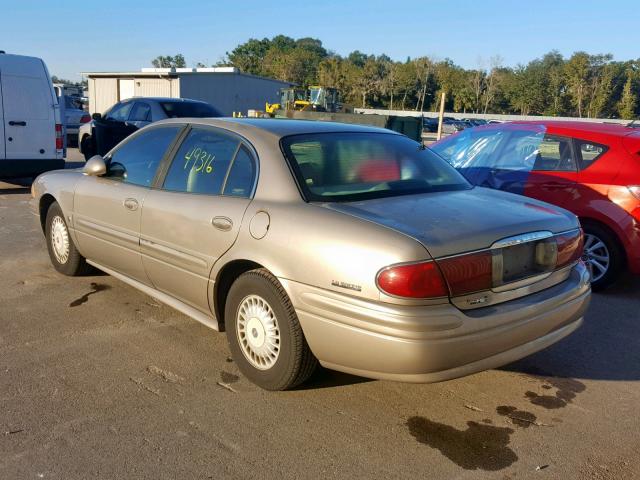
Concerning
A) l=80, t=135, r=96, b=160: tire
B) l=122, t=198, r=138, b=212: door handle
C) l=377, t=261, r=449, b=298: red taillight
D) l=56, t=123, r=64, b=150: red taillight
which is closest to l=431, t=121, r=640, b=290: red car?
l=377, t=261, r=449, b=298: red taillight

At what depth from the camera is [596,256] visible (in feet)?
18.5

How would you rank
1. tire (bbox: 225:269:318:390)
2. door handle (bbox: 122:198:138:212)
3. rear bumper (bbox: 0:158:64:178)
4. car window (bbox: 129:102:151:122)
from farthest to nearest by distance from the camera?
car window (bbox: 129:102:151:122) → rear bumper (bbox: 0:158:64:178) → door handle (bbox: 122:198:138:212) → tire (bbox: 225:269:318:390)

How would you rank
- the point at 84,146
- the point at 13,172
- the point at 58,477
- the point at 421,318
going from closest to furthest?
the point at 58,477
the point at 421,318
the point at 13,172
the point at 84,146

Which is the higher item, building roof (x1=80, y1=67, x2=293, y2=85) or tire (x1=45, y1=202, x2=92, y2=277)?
building roof (x1=80, y1=67, x2=293, y2=85)

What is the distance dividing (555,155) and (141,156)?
4062mm

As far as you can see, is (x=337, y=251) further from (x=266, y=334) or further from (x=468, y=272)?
(x=266, y=334)

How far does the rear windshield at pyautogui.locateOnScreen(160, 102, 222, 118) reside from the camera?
41.0ft

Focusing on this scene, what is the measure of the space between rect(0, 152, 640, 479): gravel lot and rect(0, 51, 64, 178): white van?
634cm

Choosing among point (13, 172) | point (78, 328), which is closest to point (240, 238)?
point (78, 328)

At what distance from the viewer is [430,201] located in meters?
3.45

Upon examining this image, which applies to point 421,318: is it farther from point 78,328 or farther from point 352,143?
point 78,328

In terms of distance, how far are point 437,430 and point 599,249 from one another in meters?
3.38

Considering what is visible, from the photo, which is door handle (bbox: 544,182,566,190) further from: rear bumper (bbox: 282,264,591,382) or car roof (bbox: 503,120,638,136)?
rear bumper (bbox: 282,264,591,382)

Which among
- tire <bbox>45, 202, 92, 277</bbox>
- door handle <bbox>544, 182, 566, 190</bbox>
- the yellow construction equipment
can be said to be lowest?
tire <bbox>45, 202, 92, 277</bbox>
